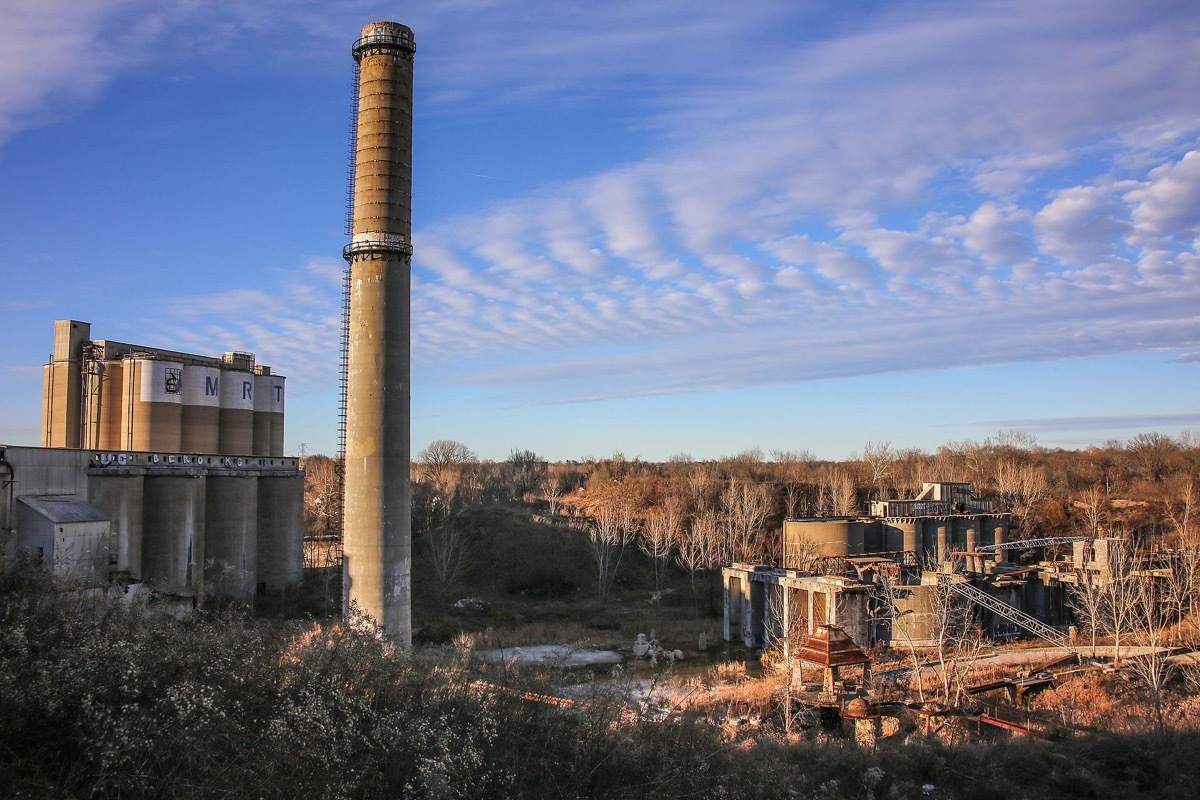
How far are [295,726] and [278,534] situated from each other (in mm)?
31707

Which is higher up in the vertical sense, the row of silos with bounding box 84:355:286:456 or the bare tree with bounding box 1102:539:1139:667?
the row of silos with bounding box 84:355:286:456

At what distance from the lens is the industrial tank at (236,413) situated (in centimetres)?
3925

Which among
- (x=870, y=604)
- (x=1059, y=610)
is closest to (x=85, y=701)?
(x=870, y=604)

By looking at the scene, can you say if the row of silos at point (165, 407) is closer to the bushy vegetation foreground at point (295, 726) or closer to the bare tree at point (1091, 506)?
the bushy vegetation foreground at point (295, 726)

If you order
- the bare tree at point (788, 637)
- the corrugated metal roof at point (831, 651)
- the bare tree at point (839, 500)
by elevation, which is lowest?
the bare tree at point (788, 637)

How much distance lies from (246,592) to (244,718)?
2854cm

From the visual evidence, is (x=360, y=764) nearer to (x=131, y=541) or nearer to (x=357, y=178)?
(x=357, y=178)

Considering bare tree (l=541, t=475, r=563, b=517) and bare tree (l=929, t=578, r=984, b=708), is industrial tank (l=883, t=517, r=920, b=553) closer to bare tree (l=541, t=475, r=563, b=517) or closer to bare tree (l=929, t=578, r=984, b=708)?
bare tree (l=929, t=578, r=984, b=708)

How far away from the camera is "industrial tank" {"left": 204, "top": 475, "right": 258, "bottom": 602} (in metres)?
33.9

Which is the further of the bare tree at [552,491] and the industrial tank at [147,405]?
the bare tree at [552,491]

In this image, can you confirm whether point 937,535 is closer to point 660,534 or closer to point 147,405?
point 660,534

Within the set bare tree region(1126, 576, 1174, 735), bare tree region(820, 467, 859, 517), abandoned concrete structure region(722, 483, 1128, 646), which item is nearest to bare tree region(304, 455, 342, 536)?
abandoned concrete structure region(722, 483, 1128, 646)

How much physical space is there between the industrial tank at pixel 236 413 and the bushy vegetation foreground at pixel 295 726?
1059 inches

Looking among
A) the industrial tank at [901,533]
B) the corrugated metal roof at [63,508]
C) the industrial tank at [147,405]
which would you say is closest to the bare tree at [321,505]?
the industrial tank at [147,405]
